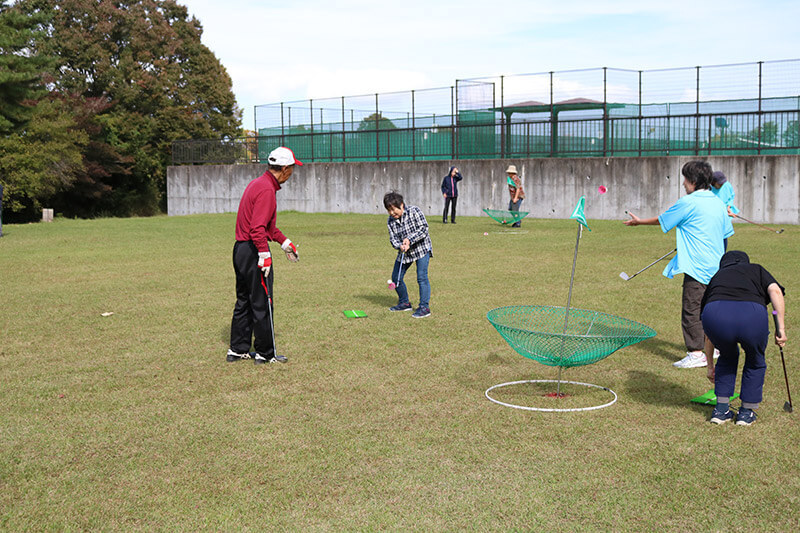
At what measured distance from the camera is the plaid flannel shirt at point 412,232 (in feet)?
30.7

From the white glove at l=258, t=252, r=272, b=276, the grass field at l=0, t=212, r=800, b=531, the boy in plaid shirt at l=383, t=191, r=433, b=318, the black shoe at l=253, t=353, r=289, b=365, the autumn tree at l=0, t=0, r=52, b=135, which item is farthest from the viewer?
the autumn tree at l=0, t=0, r=52, b=135

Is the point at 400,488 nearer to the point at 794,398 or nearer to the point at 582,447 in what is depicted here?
the point at 582,447

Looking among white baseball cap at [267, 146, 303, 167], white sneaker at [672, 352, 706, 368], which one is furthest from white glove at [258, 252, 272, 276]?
white sneaker at [672, 352, 706, 368]

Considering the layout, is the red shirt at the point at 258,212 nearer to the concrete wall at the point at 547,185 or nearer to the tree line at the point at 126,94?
the concrete wall at the point at 547,185

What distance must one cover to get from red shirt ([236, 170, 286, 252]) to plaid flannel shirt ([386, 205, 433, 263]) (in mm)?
2447

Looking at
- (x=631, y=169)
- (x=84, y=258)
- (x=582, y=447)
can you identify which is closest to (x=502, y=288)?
(x=582, y=447)

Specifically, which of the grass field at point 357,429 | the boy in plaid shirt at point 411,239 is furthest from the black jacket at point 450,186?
the boy in plaid shirt at point 411,239

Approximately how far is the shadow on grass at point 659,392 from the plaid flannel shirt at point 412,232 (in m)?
3.43

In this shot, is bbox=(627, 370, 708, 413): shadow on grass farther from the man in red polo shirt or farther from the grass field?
the man in red polo shirt

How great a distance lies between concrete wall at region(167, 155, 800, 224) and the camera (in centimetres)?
2327

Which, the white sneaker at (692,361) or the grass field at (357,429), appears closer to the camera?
the grass field at (357,429)

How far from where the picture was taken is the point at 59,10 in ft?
150

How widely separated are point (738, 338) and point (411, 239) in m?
4.83

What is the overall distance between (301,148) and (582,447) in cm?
3214
